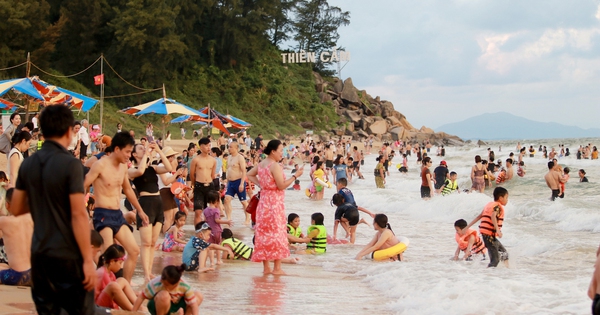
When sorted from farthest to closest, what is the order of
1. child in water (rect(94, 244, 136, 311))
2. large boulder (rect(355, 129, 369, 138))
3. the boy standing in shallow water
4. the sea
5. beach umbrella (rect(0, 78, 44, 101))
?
large boulder (rect(355, 129, 369, 138)) < beach umbrella (rect(0, 78, 44, 101)) < the boy standing in shallow water < the sea < child in water (rect(94, 244, 136, 311))

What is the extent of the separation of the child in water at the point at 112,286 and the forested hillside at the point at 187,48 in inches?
1129

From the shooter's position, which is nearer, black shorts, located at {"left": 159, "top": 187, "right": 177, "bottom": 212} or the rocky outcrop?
black shorts, located at {"left": 159, "top": 187, "right": 177, "bottom": 212}

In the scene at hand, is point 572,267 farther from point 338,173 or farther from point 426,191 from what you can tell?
point 338,173

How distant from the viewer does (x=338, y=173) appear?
21.7m

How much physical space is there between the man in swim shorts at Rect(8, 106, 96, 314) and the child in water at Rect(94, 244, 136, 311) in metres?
2.00

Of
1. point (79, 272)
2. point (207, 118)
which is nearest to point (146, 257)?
point (79, 272)

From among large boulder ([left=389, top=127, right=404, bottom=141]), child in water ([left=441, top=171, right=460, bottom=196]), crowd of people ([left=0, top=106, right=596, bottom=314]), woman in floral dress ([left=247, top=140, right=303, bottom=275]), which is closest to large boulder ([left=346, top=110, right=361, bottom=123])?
large boulder ([left=389, top=127, right=404, bottom=141])

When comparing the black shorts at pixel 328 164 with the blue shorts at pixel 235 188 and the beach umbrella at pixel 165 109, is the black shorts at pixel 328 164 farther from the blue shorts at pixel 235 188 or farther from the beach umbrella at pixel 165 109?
the blue shorts at pixel 235 188

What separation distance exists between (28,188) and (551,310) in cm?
498

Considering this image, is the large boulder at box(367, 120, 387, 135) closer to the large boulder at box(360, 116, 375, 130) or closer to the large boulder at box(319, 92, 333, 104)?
the large boulder at box(360, 116, 375, 130)

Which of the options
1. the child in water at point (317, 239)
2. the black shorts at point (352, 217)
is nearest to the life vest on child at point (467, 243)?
the child in water at point (317, 239)

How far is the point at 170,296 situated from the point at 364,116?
6155 centimetres

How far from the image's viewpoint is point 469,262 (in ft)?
30.8

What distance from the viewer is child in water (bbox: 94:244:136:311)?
561cm
